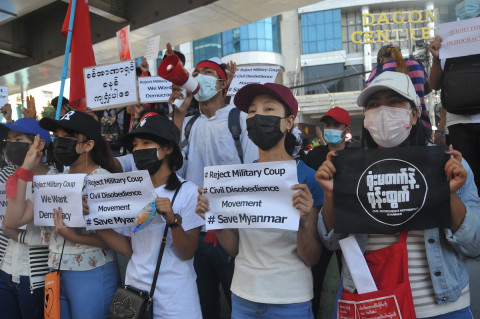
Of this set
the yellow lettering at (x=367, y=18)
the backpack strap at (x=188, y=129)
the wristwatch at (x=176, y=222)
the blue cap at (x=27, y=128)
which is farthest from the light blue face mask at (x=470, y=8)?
the yellow lettering at (x=367, y=18)

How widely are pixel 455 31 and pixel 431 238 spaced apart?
206 cm

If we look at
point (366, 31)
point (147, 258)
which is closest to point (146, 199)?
point (147, 258)

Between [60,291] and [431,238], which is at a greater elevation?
[431,238]

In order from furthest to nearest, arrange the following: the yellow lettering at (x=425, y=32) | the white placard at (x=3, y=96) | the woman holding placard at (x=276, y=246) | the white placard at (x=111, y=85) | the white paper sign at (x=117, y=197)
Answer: the yellow lettering at (x=425, y=32) < the white placard at (x=3, y=96) < the white placard at (x=111, y=85) < the white paper sign at (x=117, y=197) < the woman holding placard at (x=276, y=246)

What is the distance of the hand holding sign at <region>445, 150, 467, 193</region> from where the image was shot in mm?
1889

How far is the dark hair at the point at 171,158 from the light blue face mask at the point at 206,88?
1043 millimetres

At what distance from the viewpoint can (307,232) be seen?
2.29 metres

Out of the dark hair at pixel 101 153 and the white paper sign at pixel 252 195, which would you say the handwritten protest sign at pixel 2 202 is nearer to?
the dark hair at pixel 101 153

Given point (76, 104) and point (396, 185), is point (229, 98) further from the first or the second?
point (396, 185)

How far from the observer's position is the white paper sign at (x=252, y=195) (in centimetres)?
226

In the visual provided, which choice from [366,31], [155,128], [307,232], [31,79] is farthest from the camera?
[366,31]

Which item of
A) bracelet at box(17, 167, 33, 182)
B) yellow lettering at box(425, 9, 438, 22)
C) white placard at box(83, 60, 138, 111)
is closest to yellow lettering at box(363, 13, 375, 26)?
yellow lettering at box(425, 9, 438, 22)

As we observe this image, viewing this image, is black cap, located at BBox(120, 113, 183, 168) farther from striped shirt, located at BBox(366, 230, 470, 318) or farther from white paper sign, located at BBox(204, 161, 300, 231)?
striped shirt, located at BBox(366, 230, 470, 318)

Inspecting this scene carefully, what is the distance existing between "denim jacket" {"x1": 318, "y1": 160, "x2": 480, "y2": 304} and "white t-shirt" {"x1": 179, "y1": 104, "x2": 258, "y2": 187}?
1.75 m
